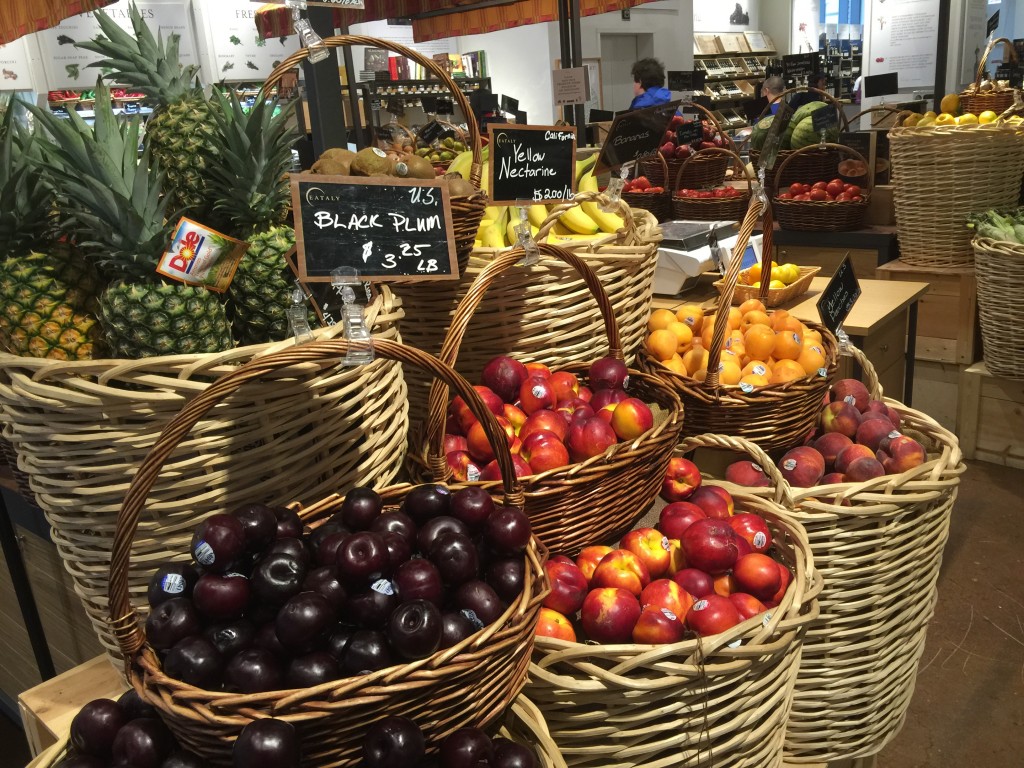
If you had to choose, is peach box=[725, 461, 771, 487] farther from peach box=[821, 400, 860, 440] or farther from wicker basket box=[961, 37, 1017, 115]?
wicker basket box=[961, 37, 1017, 115]

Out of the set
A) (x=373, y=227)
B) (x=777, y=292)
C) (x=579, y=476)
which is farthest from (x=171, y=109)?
(x=777, y=292)

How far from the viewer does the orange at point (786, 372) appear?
1.67 meters

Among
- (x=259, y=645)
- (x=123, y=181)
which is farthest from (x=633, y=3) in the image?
(x=259, y=645)

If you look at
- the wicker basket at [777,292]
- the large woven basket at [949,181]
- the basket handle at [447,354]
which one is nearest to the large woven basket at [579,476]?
the basket handle at [447,354]

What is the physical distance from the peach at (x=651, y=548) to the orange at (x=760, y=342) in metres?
0.67

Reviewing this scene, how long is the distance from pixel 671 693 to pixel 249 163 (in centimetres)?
92

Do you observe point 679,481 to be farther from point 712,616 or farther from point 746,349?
point 746,349

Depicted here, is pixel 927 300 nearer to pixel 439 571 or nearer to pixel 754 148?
pixel 754 148

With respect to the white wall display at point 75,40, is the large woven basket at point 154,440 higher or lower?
lower

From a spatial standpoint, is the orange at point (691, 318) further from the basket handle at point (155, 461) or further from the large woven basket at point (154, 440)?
the basket handle at point (155, 461)

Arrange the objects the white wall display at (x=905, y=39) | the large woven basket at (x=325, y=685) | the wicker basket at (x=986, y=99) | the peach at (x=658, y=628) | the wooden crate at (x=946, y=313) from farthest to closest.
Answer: the white wall display at (x=905, y=39) → the wicker basket at (x=986, y=99) → the wooden crate at (x=946, y=313) → the peach at (x=658, y=628) → the large woven basket at (x=325, y=685)

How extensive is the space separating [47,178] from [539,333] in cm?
86

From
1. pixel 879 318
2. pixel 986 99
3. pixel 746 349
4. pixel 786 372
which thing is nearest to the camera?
pixel 786 372

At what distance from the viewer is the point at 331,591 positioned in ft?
2.64
